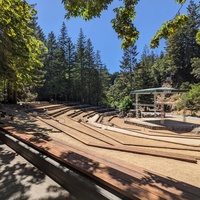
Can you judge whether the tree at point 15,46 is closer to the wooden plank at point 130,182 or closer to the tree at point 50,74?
the wooden plank at point 130,182

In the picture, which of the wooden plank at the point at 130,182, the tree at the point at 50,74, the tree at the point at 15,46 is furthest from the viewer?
the tree at the point at 50,74

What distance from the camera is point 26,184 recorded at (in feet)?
10.1

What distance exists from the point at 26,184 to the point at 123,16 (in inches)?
145

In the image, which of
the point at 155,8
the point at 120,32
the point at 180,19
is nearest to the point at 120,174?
the point at 120,32

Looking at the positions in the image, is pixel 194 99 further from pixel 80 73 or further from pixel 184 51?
pixel 80 73

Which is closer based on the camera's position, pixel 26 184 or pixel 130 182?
pixel 130 182

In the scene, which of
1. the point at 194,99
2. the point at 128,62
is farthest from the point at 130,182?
the point at 128,62

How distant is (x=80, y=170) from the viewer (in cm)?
284

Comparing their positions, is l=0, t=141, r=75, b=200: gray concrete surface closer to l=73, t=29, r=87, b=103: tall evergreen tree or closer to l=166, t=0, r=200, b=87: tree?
l=73, t=29, r=87, b=103: tall evergreen tree

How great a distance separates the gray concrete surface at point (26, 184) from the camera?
2.73 m

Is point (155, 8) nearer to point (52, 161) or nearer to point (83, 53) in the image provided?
point (52, 161)

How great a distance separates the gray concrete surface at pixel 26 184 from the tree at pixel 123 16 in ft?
10.5

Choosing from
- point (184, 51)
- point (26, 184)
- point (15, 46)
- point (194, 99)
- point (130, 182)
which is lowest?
point (26, 184)

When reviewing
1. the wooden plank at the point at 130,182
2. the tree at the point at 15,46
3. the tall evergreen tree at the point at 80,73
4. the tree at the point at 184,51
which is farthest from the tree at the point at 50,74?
the wooden plank at the point at 130,182
